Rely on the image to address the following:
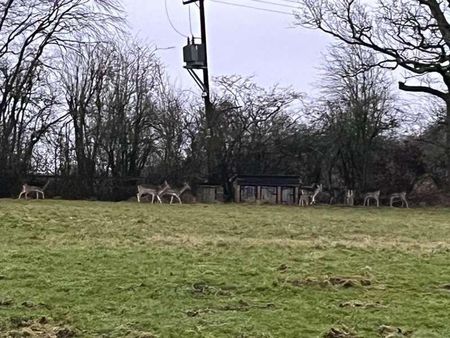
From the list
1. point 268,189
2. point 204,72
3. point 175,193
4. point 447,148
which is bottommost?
point 175,193

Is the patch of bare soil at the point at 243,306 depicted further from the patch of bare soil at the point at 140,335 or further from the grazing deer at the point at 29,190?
the grazing deer at the point at 29,190

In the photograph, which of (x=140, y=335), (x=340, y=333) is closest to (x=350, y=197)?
(x=340, y=333)

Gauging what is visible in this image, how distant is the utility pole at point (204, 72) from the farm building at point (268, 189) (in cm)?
123

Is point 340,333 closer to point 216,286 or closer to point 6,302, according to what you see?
point 216,286

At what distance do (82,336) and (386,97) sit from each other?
22761mm

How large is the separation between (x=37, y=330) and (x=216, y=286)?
1.79m

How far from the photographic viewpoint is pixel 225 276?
5.88 meters

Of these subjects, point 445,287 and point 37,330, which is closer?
point 37,330

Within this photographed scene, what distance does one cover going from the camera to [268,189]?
76.9ft

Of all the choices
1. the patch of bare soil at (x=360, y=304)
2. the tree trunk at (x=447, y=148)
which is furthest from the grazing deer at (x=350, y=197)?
the patch of bare soil at (x=360, y=304)

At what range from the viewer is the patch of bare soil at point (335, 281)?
5.51 metres

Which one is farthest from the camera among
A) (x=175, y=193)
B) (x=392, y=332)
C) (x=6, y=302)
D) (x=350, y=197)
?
(x=350, y=197)

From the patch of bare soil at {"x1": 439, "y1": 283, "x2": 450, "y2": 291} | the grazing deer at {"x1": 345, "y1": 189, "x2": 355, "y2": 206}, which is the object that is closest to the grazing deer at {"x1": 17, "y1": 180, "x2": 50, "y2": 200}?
the grazing deer at {"x1": 345, "y1": 189, "x2": 355, "y2": 206}

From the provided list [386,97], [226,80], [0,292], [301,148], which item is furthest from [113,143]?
[0,292]
